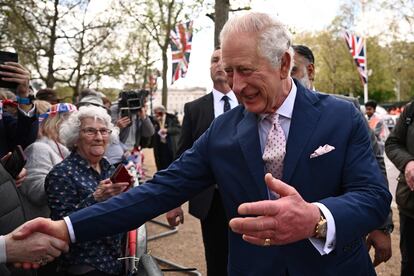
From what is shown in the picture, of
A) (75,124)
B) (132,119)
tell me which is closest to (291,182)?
(75,124)

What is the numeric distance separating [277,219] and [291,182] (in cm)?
52

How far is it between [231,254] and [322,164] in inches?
25.6

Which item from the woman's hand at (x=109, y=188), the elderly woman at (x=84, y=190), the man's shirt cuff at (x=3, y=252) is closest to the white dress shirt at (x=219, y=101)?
the elderly woman at (x=84, y=190)

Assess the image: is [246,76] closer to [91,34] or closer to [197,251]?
[197,251]

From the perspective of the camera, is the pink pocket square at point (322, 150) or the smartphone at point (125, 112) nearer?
the pink pocket square at point (322, 150)

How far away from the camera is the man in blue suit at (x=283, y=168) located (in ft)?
6.28

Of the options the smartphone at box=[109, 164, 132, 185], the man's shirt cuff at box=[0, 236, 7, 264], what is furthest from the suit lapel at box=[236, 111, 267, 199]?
the man's shirt cuff at box=[0, 236, 7, 264]

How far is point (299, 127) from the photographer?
2.00 metres

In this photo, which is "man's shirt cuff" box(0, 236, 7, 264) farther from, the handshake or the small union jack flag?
the small union jack flag

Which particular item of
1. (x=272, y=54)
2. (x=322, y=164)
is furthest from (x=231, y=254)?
(x=272, y=54)

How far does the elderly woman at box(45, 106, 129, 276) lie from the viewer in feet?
9.87

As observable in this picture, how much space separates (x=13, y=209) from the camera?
249 cm

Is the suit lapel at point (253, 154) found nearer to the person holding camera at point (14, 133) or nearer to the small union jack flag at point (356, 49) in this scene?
the person holding camera at point (14, 133)

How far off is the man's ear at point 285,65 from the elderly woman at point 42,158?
2276mm
